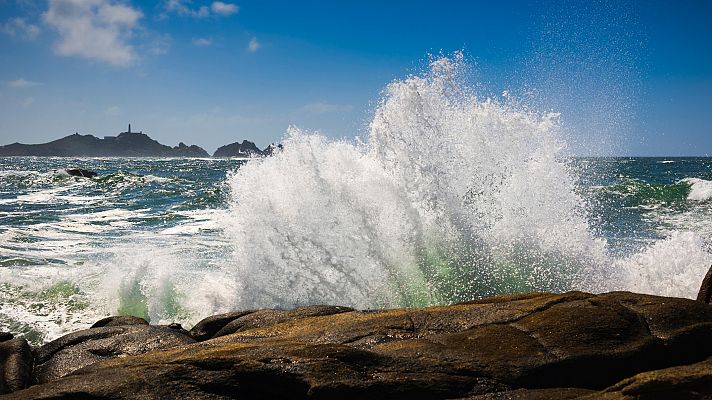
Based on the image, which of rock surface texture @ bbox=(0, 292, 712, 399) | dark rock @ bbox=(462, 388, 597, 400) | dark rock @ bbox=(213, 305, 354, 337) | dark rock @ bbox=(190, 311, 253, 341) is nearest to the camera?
dark rock @ bbox=(462, 388, 597, 400)

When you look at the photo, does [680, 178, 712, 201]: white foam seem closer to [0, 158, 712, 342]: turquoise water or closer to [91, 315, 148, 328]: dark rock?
[0, 158, 712, 342]: turquoise water

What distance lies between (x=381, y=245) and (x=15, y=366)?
6946 millimetres

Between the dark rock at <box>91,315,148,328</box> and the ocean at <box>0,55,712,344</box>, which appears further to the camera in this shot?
the ocean at <box>0,55,712,344</box>

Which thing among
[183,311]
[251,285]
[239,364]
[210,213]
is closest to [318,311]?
[239,364]

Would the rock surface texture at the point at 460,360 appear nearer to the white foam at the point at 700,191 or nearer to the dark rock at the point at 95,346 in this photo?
the dark rock at the point at 95,346

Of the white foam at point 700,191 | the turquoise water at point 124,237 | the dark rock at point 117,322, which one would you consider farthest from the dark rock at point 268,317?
the white foam at point 700,191

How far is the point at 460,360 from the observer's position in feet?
12.7

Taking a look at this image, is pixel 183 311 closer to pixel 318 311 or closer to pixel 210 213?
pixel 318 311

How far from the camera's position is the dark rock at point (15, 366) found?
16.2 ft

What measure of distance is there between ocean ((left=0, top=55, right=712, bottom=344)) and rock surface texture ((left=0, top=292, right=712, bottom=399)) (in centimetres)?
530

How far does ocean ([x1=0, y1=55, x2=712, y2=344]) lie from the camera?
1029 cm

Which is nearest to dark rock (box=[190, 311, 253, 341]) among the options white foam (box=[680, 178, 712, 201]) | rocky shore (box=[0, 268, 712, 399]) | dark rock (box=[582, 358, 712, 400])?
rocky shore (box=[0, 268, 712, 399])

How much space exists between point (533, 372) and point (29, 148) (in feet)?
727

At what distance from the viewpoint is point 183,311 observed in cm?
1042
